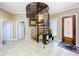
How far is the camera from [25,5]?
6.57 feet

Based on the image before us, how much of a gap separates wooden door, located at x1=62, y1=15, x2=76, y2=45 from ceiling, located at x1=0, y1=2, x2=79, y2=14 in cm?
22

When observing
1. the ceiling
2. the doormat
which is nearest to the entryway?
the ceiling

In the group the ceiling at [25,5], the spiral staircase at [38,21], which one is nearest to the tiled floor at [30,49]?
the spiral staircase at [38,21]

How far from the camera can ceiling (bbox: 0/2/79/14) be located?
189cm

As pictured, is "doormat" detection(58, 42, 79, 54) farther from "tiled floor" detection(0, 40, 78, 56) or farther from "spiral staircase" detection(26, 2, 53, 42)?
"spiral staircase" detection(26, 2, 53, 42)

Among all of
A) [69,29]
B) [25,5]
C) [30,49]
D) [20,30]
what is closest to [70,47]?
[69,29]

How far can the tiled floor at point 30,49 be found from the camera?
6.36 feet

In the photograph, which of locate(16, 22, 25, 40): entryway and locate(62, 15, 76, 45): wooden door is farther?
locate(16, 22, 25, 40): entryway

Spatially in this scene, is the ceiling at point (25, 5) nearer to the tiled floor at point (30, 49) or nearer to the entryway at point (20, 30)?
the entryway at point (20, 30)

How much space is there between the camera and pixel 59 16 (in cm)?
203

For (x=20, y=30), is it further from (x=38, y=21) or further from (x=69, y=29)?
(x=69, y=29)

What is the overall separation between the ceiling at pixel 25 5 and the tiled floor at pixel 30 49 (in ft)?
2.22

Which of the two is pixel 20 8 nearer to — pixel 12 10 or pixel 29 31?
pixel 12 10

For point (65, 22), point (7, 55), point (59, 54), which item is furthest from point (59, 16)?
point (7, 55)
